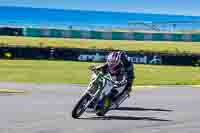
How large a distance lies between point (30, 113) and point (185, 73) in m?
18.2

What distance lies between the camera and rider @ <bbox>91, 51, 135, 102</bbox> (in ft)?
47.0

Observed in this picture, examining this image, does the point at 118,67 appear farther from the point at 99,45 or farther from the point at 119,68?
the point at 99,45

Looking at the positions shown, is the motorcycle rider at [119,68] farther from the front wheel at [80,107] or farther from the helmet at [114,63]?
the front wheel at [80,107]

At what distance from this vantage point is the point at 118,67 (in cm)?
1443

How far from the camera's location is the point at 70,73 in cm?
2942

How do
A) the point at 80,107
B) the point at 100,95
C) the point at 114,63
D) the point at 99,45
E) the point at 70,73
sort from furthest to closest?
the point at 99,45, the point at 70,73, the point at 114,63, the point at 100,95, the point at 80,107

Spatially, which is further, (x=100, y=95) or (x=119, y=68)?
(x=119, y=68)

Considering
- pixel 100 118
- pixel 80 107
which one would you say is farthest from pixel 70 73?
pixel 80 107

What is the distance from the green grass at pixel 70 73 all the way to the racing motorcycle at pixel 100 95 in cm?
1056

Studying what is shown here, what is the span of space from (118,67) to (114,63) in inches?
5.4

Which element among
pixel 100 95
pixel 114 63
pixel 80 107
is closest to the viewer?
pixel 80 107

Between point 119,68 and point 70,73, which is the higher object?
point 119,68

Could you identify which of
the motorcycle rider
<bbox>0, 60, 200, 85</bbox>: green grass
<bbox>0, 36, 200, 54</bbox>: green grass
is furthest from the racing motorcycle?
<bbox>0, 36, 200, 54</bbox>: green grass

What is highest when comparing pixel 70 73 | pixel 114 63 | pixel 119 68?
pixel 114 63
